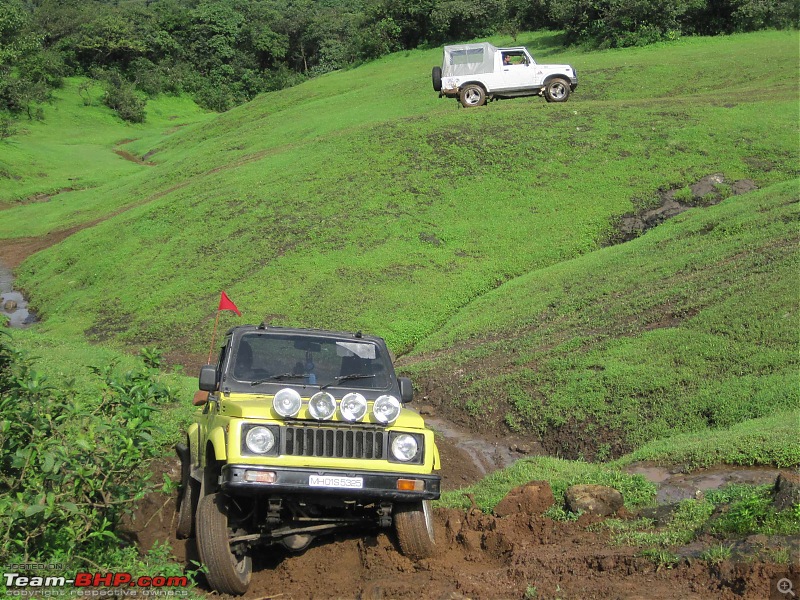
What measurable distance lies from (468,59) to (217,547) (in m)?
26.7

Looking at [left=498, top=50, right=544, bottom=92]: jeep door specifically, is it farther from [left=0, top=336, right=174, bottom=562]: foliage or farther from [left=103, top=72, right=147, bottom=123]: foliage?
[left=103, top=72, right=147, bottom=123]: foliage

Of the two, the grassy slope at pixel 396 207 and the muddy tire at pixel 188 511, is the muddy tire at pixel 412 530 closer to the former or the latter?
the muddy tire at pixel 188 511

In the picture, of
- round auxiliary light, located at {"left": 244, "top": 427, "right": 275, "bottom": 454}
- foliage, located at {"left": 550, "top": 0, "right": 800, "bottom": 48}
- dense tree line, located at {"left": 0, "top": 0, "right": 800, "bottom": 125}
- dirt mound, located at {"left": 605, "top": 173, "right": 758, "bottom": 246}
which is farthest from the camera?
dense tree line, located at {"left": 0, "top": 0, "right": 800, "bottom": 125}

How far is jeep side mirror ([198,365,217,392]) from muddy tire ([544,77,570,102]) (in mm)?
26021

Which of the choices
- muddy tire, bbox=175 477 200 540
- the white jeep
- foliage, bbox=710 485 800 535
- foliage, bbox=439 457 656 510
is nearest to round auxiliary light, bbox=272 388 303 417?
muddy tire, bbox=175 477 200 540

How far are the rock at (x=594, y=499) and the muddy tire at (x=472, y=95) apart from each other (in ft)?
82.3

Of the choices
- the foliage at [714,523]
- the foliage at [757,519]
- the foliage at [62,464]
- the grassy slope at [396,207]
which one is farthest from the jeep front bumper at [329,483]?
the grassy slope at [396,207]

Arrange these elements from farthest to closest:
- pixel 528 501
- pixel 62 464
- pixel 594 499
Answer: pixel 528 501 < pixel 594 499 < pixel 62 464

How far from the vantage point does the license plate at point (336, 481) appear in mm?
6406

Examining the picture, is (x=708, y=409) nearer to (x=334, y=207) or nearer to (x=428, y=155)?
(x=334, y=207)

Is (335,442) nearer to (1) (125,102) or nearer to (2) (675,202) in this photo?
(2) (675,202)

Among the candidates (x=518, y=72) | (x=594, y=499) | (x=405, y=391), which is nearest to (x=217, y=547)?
(x=405, y=391)

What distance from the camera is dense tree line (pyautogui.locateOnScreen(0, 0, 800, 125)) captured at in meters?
44.6

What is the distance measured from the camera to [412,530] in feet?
22.8
